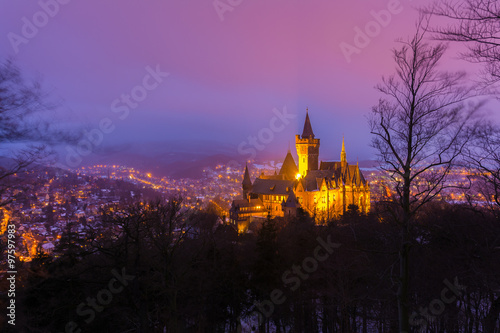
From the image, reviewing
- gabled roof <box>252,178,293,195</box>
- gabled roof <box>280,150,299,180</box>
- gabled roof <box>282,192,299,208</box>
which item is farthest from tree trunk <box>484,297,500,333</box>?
gabled roof <box>280,150,299,180</box>

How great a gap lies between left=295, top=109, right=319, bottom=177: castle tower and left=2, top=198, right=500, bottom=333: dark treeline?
44.7 m

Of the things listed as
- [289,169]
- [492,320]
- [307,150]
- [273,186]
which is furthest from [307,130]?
[492,320]

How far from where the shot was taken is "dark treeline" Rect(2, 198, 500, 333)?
9.77 meters

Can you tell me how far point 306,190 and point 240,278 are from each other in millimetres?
38930

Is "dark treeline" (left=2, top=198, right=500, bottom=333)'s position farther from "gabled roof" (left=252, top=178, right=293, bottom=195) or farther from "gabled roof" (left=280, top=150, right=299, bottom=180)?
"gabled roof" (left=280, top=150, right=299, bottom=180)

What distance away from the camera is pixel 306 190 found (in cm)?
5500

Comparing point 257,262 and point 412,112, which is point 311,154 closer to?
point 257,262

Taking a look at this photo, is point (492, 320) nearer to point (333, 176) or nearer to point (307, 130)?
point (333, 176)

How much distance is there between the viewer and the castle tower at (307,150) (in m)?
64.8

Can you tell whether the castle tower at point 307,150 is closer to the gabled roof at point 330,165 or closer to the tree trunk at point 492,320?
the gabled roof at point 330,165

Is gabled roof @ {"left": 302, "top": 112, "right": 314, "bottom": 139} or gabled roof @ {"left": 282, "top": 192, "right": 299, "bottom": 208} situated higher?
gabled roof @ {"left": 302, "top": 112, "right": 314, "bottom": 139}

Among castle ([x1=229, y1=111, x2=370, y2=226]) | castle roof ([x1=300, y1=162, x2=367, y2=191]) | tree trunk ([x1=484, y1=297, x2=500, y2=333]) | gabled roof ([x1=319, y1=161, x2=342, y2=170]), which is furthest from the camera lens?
gabled roof ([x1=319, y1=161, x2=342, y2=170])

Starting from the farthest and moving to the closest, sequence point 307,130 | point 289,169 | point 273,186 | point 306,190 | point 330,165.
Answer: point 307,130, point 289,169, point 330,165, point 273,186, point 306,190

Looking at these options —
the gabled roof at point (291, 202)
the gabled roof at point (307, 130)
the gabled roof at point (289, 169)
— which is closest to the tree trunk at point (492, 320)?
the gabled roof at point (291, 202)
